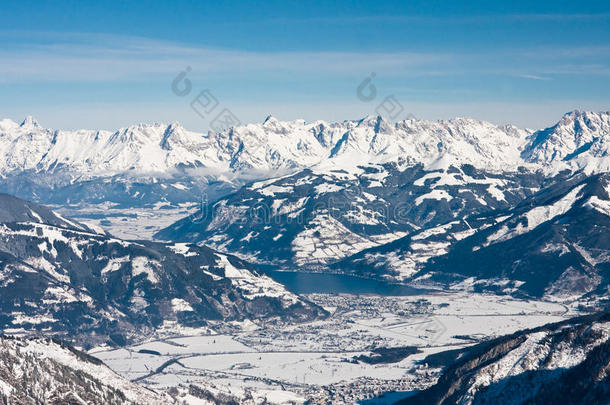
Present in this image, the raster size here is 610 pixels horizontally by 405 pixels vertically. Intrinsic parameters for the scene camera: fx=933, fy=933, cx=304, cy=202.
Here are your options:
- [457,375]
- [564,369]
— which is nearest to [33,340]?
[457,375]

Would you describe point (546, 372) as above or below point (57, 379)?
below

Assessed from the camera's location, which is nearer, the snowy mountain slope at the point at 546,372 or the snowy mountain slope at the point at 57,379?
the snowy mountain slope at the point at 57,379

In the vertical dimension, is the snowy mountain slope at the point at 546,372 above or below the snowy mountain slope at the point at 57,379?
below

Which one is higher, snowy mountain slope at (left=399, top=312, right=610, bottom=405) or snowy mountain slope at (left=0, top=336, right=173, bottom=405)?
snowy mountain slope at (left=0, top=336, right=173, bottom=405)

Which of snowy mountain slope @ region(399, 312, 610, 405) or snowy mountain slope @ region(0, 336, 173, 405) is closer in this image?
snowy mountain slope @ region(0, 336, 173, 405)

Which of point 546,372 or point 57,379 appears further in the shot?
point 546,372

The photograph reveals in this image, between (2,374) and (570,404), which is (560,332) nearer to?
(570,404)
